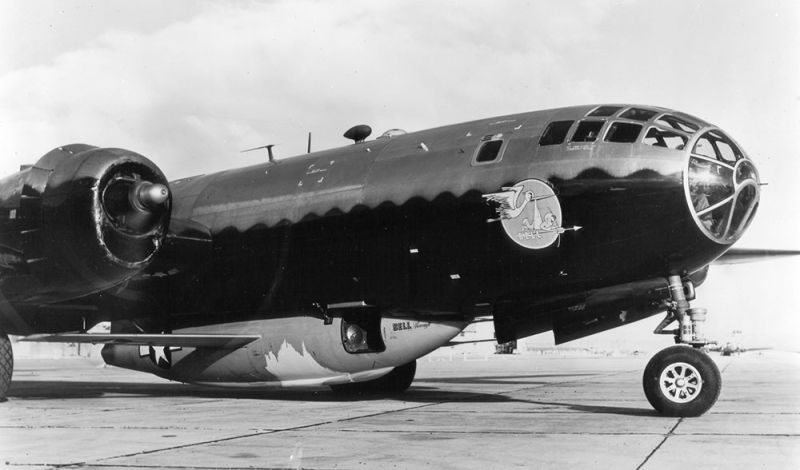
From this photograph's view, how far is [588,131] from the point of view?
10.9 metres

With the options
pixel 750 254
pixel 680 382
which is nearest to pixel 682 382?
pixel 680 382

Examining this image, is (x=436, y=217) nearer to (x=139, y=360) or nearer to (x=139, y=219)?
(x=139, y=219)

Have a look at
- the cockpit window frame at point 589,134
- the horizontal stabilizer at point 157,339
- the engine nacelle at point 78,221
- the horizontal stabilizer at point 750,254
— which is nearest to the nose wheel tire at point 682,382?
the cockpit window frame at point 589,134

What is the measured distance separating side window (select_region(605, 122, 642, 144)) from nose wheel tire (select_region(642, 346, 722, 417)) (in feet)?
8.89

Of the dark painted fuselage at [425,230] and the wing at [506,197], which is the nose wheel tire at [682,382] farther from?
the wing at [506,197]

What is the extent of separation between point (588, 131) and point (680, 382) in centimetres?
343

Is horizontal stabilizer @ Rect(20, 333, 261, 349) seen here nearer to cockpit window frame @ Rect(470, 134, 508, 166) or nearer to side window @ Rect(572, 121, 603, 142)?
cockpit window frame @ Rect(470, 134, 508, 166)

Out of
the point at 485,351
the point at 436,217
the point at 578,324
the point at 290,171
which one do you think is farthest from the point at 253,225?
the point at 485,351

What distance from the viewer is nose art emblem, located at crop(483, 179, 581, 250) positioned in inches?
421

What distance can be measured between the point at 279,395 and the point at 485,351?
75.2 meters

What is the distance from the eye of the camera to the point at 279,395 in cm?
1627

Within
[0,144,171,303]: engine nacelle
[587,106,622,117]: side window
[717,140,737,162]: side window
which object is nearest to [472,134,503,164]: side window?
[587,106,622,117]: side window

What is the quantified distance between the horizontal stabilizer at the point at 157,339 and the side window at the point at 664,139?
7.20m

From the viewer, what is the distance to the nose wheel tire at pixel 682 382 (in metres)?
9.79
